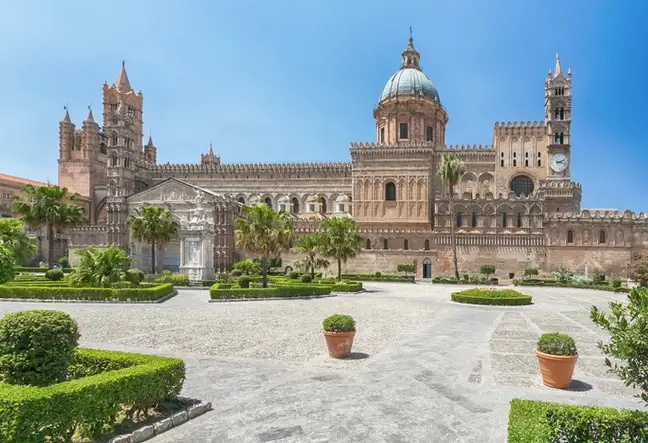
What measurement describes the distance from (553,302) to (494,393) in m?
22.2

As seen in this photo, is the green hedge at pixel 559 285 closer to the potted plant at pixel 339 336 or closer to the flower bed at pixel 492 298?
the flower bed at pixel 492 298

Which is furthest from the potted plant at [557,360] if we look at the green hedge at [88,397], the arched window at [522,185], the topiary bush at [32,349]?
the arched window at [522,185]

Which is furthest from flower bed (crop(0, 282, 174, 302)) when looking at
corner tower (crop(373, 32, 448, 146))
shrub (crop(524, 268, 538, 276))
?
corner tower (crop(373, 32, 448, 146))

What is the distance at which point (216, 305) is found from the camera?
25859 mm

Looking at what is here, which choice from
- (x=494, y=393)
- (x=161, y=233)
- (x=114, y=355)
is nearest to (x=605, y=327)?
(x=494, y=393)

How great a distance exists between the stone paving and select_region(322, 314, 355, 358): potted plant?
1.13 feet

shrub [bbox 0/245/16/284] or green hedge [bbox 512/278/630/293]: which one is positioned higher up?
shrub [bbox 0/245/16/284]

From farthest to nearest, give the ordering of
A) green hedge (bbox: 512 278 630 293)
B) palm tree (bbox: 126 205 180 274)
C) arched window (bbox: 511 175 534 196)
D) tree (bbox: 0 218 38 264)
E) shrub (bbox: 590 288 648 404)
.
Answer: arched window (bbox: 511 175 534 196), palm tree (bbox: 126 205 180 274), green hedge (bbox: 512 278 630 293), tree (bbox: 0 218 38 264), shrub (bbox: 590 288 648 404)

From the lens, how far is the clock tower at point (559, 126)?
56.0 metres

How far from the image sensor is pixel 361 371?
11.4 metres

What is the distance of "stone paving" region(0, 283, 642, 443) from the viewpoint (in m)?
7.81

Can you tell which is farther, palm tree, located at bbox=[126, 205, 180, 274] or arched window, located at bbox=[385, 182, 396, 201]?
arched window, located at bbox=[385, 182, 396, 201]

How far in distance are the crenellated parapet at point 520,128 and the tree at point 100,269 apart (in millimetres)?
48094

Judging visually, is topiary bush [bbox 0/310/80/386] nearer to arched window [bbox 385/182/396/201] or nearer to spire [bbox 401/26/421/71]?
arched window [bbox 385/182/396/201]
